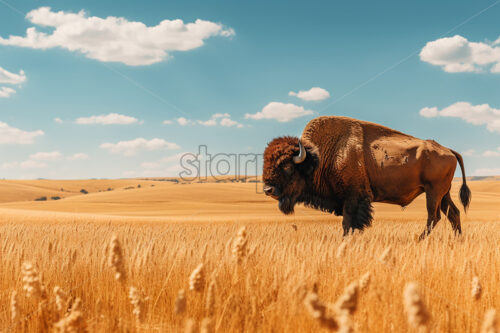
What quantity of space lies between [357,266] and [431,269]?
0.74m

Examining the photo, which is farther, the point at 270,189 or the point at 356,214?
the point at 356,214

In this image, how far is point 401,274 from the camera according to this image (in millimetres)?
3375

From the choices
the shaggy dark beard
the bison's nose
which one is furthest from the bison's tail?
the bison's nose

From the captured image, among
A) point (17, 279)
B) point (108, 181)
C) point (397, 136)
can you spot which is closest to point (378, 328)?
point (17, 279)

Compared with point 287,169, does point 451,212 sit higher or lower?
lower

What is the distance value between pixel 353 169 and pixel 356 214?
2.92 ft

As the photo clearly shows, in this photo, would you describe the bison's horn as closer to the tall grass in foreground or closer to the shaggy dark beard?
the shaggy dark beard

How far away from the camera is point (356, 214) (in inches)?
300

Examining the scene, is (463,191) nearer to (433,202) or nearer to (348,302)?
(433,202)

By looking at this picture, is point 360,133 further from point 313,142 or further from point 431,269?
point 431,269

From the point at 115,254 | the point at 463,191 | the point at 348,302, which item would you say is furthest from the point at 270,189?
the point at 348,302

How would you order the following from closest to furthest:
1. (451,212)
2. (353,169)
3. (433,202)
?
1. (353,169)
2. (433,202)
3. (451,212)

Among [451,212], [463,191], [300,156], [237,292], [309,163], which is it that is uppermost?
[300,156]

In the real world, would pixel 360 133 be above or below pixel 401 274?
above
